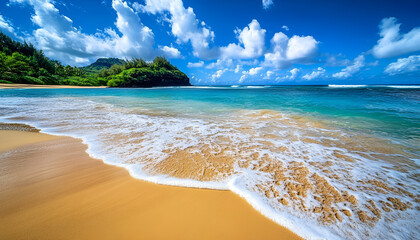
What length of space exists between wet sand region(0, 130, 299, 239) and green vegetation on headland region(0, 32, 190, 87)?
58.0 meters

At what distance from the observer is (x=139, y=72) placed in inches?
2402

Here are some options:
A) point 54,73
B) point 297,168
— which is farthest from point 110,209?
point 54,73

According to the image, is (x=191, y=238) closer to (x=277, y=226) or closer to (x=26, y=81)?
(x=277, y=226)

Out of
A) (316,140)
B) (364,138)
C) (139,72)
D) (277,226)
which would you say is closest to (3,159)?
(277,226)

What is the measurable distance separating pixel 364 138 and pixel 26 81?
6540 cm

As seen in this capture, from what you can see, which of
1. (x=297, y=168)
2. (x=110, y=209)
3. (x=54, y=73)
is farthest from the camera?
(x=54, y=73)

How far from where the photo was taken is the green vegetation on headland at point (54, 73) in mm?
40062

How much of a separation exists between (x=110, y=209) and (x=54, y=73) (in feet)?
257

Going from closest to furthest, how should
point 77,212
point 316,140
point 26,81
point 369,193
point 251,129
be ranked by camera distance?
1. point 77,212
2. point 369,193
3. point 316,140
4. point 251,129
5. point 26,81

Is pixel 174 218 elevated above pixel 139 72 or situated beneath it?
situated beneath

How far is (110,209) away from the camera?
1.83m

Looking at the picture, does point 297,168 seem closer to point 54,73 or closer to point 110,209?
point 110,209

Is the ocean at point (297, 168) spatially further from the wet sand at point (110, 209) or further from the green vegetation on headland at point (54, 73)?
the green vegetation on headland at point (54, 73)

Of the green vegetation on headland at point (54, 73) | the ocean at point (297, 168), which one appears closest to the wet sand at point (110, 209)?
the ocean at point (297, 168)
